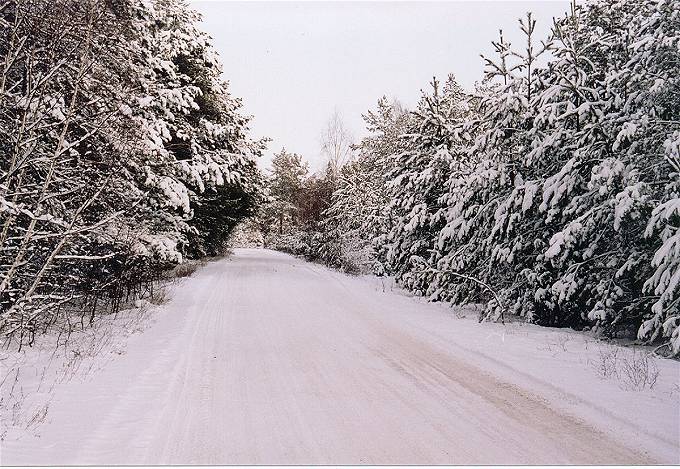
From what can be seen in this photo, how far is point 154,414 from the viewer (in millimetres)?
4605

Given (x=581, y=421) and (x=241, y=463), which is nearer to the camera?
(x=241, y=463)

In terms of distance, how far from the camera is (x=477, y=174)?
1070 centimetres

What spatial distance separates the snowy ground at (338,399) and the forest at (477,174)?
1.12 metres

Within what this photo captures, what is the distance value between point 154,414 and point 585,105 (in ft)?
30.3

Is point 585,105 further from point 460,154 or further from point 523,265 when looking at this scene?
point 460,154

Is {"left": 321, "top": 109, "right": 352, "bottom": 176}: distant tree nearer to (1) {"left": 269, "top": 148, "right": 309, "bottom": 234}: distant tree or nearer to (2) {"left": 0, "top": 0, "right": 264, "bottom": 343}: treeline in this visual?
(1) {"left": 269, "top": 148, "right": 309, "bottom": 234}: distant tree

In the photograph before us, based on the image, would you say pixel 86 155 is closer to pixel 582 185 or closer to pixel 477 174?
pixel 477 174

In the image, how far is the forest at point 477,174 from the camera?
21.7 ft

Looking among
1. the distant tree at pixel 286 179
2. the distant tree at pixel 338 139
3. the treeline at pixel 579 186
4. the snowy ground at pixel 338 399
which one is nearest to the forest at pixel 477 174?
the treeline at pixel 579 186

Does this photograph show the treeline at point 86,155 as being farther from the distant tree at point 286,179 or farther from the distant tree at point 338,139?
the distant tree at point 286,179

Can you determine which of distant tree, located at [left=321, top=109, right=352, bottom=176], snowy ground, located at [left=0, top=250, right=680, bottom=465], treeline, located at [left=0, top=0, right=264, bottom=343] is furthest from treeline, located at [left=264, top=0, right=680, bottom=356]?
distant tree, located at [left=321, top=109, right=352, bottom=176]

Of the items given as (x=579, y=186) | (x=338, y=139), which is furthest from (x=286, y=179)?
(x=579, y=186)

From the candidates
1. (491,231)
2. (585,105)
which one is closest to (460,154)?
(491,231)

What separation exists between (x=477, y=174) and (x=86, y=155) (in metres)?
8.31
